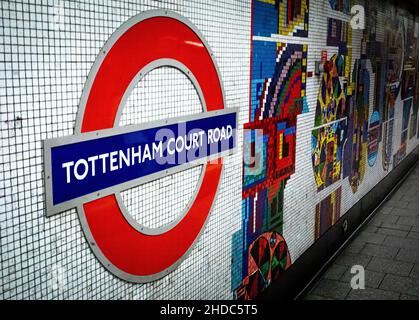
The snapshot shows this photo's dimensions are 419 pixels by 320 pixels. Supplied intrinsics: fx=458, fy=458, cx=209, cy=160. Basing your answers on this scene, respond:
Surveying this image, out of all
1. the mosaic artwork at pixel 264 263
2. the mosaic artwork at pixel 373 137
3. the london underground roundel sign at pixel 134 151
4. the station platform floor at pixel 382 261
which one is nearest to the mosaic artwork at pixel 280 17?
the london underground roundel sign at pixel 134 151

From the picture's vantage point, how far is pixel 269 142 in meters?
2.78

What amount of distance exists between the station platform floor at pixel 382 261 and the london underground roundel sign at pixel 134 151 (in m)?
Answer: 1.82

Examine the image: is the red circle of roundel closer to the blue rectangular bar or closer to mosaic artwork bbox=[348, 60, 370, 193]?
the blue rectangular bar

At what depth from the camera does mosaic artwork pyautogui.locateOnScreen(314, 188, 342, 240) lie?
12.2ft

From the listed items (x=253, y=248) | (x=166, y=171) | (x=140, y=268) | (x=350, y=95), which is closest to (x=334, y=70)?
(x=350, y=95)

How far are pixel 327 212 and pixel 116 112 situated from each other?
2.74 m

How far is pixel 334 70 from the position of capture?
3797mm

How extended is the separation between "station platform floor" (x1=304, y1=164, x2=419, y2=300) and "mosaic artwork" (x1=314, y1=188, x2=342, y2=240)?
362mm

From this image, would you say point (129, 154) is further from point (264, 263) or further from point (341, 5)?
point (341, 5)

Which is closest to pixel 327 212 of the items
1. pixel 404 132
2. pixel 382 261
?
pixel 382 261

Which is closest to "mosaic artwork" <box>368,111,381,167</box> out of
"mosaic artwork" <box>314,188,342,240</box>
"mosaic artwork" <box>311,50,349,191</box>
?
"mosaic artwork" <box>311,50,349,191</box>

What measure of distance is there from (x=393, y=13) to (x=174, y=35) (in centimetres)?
464

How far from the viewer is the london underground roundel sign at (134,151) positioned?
1.50 m

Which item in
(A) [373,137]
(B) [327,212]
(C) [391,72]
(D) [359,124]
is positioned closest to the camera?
(B) [327,212]
